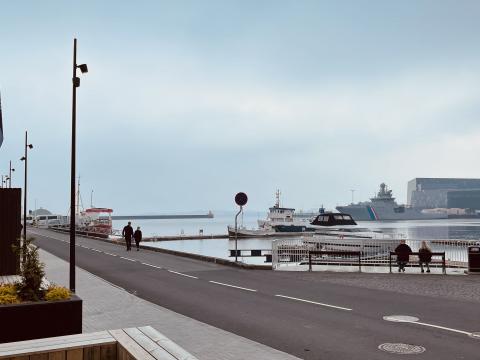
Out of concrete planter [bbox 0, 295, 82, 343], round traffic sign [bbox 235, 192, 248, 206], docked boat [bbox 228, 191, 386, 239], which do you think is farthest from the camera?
docked boat [bbox 228, 191, 386, 239]

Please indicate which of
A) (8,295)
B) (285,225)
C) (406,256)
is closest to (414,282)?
(406,256)

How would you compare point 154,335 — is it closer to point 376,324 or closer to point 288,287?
point 376,324

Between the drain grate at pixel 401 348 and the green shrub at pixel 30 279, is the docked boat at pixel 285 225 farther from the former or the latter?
the green shrub at pixel 30 279

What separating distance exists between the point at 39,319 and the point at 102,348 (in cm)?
272

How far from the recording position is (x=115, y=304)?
1277cm

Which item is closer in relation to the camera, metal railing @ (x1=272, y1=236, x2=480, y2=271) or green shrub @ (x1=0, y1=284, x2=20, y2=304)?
green shrub @ (x1=0, y1=284, x2=20, y2=304)

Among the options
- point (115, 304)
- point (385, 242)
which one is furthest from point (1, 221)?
point (385, 242)

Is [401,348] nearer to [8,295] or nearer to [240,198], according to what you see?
[8,295]

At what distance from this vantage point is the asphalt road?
345 inches

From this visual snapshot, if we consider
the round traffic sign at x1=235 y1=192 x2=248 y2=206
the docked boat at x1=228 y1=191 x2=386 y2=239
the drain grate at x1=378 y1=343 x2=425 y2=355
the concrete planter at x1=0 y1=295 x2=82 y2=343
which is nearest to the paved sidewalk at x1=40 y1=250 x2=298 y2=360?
the drain grate at x1=378 y1=343 x2=425 y2=355

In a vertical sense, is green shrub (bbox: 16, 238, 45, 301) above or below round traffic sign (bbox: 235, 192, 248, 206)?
below

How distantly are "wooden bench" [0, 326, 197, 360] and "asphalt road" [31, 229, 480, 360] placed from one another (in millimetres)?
3783

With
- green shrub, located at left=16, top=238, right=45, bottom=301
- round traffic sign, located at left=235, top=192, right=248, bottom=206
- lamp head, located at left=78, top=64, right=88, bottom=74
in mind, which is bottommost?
green shrub, located at left=16, top=238, right=45, bottom=301

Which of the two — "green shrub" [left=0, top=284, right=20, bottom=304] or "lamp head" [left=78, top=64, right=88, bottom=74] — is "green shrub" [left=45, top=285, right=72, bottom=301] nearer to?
"green shrub" [left=0, top=284, right=20, bottom=304]
